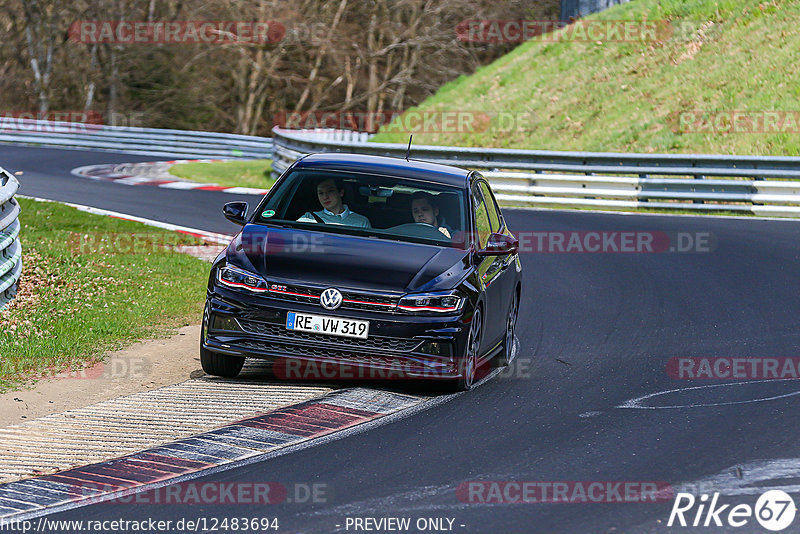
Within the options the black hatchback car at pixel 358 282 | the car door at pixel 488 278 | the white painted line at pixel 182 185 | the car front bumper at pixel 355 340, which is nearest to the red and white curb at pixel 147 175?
the white painted line at pixel 182 185

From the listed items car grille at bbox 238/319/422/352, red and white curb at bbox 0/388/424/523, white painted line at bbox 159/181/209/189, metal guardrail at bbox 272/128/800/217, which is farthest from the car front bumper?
white painted line at bbox 159/181/209/189

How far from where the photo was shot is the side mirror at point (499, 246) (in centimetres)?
896

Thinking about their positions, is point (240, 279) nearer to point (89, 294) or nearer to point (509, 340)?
point (509, 340)

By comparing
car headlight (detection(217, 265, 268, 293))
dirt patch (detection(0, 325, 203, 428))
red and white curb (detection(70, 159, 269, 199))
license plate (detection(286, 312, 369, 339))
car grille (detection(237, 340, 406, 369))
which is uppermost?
car headlight (detection(217, 265, 268, 293))

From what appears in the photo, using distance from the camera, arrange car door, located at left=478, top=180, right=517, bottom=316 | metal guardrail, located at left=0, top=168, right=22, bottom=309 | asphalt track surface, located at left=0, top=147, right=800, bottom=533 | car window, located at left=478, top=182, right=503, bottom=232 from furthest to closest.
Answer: metal guardrail, located at left=0, top=168, right=22, bottom=309
car window, located at left=478, top=182, right=503, bottom=232
car door, located at left=478, top=180, right=517, bottom=316
asphalt track surface, located at left=0, top=147, right=800, bottom=533

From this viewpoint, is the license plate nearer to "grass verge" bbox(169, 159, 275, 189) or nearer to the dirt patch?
the dirt patch

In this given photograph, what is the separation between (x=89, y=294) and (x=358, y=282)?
15.7 feet

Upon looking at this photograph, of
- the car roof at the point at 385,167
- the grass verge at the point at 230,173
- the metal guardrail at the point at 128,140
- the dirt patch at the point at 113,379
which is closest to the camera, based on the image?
the dirt patch at the point at 113,379

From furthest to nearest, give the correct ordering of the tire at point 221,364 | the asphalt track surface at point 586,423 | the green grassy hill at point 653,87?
1. the green grassy hill at point 653,87
2. the tire at point 221,364
3. the asphalt track surface at point 586,423

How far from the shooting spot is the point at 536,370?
951 centimetres

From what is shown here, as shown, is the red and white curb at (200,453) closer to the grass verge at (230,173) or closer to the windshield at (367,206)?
the windshield at (367,206)

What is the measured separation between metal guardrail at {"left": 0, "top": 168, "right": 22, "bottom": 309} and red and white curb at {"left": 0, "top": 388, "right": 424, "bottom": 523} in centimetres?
435

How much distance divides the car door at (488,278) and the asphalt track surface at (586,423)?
363mm

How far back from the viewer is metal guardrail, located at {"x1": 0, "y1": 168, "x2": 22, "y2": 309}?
11066mm
